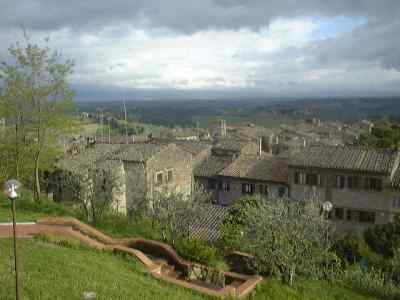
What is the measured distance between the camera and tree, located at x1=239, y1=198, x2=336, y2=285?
1384 cm

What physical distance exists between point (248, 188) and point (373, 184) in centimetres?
1023

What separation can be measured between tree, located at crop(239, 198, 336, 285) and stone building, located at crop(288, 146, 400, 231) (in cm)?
1368

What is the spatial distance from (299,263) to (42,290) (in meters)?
8.92

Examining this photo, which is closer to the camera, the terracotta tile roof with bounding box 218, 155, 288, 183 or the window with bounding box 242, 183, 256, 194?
the terracotta tile roof with bounding box 218, 155, 288, 183

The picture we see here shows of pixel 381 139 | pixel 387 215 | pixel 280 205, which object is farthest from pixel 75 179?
pixel 381 139

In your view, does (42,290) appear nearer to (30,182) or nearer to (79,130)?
(79,130)

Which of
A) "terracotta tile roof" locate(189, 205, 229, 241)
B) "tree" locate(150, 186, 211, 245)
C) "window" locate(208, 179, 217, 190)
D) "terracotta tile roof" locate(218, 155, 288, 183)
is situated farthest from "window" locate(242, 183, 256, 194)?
"tree" locate(150, 186, 211, 245)

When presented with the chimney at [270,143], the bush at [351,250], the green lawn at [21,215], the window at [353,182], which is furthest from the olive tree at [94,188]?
the chimney at [270,143]

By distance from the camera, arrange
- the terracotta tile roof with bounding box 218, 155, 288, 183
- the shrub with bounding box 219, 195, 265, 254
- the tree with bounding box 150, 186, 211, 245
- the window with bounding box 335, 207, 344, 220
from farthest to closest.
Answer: the terracotta tile roof with bounding box 218, 155, 288, 183 → the window with bounding box 335, 207, 344, 220 → the tree with bounding box 150, 186, 211, 245 → the shrub with bounding box 219, 195, 265, 254

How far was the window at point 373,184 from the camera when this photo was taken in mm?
28234

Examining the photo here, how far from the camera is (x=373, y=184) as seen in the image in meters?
28.4

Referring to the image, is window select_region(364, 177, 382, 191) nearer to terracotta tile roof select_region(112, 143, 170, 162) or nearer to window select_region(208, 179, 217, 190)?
window select_region(208, 179, 217, 190)

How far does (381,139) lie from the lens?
4631cm

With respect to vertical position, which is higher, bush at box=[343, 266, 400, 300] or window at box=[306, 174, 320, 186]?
window at box=[306, 174, 320, 186]
